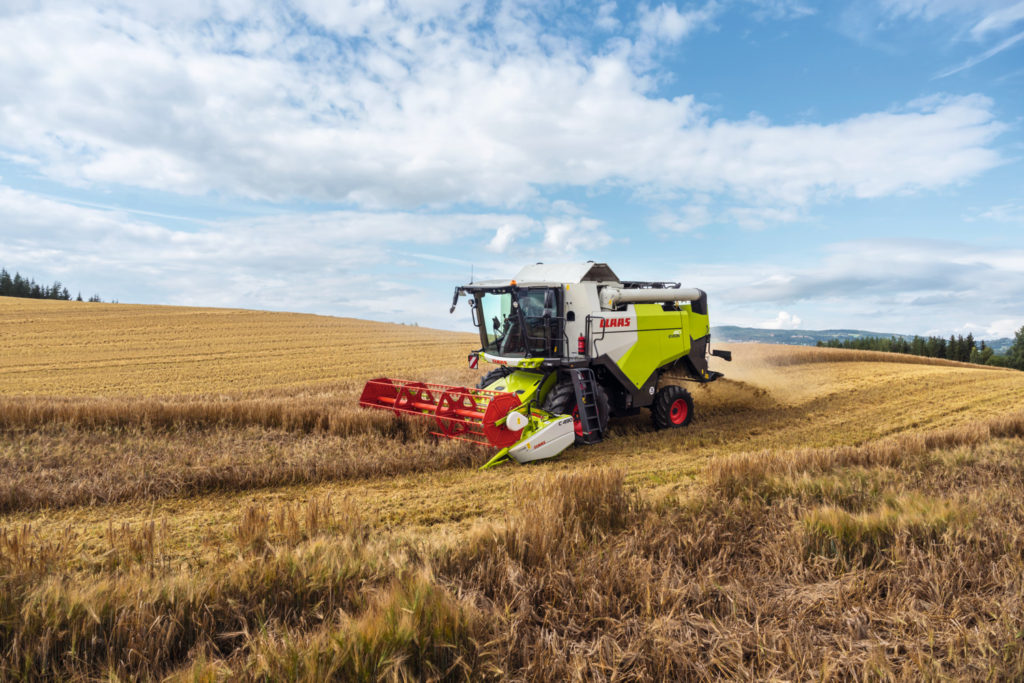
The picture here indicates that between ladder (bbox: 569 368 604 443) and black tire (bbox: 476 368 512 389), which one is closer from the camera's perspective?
ladder (bbox: 569 368 604 443)

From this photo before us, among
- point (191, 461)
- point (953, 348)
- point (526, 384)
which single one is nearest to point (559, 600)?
point (191, 461)

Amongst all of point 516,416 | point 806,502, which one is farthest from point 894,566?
point 516,416

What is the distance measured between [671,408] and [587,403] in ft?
6.60

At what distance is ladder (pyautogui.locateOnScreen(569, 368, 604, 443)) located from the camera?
8.80 meters

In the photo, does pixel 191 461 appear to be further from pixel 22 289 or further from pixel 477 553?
pixel 22 289

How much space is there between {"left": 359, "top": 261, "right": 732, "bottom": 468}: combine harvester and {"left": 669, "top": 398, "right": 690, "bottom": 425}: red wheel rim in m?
0.02

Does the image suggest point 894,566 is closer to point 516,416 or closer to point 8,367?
point 516,416

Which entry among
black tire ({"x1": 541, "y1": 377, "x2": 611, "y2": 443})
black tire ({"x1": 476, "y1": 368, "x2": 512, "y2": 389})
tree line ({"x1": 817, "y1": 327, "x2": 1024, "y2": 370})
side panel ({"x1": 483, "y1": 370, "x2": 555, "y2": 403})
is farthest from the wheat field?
tree line ({"x1": 817, "y1": 327, "x2": 1024, "y2": 370})

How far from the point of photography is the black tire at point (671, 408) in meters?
Answer: 10.2

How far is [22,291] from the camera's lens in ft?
225

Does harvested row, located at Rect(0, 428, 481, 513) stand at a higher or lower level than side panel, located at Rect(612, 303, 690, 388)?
lower

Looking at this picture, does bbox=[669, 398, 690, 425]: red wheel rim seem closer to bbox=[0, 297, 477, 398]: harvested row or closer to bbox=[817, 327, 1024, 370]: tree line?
bbox=[0, 297, 477, 398]: harvested row

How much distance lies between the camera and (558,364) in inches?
361

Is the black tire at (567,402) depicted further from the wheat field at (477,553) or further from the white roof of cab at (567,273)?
the white roof of cab at (567,273)
